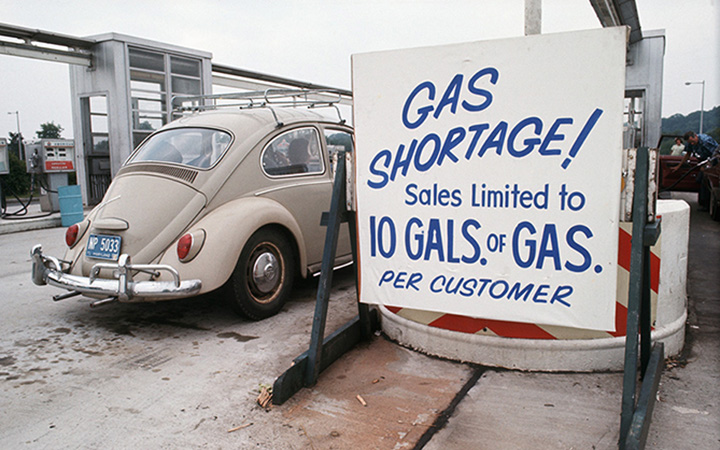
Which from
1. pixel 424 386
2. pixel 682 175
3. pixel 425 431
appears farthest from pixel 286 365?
pixel 682 175

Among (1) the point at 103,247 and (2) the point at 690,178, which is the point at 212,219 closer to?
(1) the point at 103,247

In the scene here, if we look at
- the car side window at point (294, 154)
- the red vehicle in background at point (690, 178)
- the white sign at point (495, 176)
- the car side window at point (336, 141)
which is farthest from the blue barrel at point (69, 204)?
the red vehicle in background at point (690, 178)

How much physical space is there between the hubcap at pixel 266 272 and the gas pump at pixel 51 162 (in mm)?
9283

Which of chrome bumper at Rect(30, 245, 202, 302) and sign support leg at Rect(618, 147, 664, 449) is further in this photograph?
chrome bumper at Rect(30, 245, 202, 302)

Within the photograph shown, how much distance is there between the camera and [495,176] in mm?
2998

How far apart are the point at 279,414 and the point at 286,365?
698 millimetres

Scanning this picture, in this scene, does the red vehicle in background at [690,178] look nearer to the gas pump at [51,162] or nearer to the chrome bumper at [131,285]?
the chrome bumper at [131,285]

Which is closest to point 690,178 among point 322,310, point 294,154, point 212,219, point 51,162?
point 294,154

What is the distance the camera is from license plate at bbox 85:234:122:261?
14.1ft

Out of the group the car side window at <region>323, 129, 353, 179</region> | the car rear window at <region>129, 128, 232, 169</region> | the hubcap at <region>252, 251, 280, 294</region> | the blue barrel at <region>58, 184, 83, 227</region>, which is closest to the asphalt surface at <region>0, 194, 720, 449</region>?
the hubcap at <region>252, 251, 280, 294</region>

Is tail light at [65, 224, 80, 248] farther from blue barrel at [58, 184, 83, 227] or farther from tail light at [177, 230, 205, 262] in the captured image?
blue barrel at [58, 184, 83, 227]

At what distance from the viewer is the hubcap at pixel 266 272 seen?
4.62 meters


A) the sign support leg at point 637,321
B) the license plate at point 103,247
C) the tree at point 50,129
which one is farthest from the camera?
the tree at point 50,129

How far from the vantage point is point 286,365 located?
368 cm
